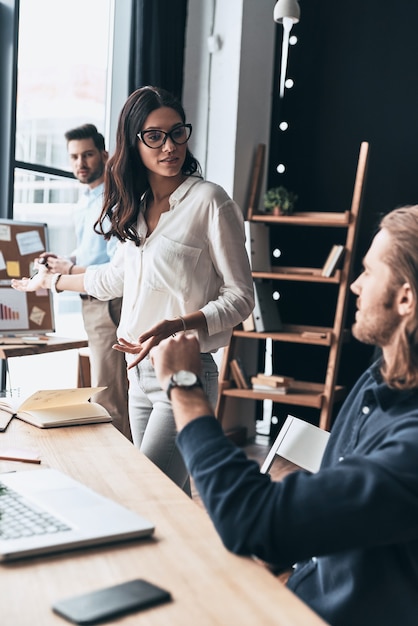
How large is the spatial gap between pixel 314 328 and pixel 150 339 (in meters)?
3.01

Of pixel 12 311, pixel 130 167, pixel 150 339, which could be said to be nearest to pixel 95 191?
pixel 12 311

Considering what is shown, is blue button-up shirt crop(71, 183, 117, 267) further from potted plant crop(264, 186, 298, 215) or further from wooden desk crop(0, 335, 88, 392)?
potted plant crop(264, 186, 298, 215)

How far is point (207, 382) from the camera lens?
212 centimetres

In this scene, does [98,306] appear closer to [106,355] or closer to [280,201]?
[106,355]

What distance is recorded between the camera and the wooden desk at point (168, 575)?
930 millimetres

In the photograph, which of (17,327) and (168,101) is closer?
(168,101)

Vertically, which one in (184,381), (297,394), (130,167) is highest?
(130,167)

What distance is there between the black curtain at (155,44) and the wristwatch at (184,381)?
11.3 feet

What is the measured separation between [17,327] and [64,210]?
3.11 ft

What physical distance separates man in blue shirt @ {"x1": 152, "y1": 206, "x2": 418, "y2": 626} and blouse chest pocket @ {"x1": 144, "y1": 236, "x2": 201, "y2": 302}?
2.79 feet

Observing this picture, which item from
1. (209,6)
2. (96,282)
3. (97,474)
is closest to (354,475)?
(97,474)

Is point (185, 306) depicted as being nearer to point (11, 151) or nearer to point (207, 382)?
point (207, 382)

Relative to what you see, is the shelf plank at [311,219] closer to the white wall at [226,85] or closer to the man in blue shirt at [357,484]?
the white wall at [226,85]

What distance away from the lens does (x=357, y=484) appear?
105cm
